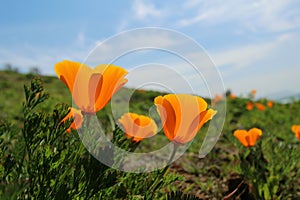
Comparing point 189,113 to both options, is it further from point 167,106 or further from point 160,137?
point 160,137

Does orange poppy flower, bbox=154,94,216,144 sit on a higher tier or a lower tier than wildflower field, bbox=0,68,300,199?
higher

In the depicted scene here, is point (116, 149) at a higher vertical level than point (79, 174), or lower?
higher

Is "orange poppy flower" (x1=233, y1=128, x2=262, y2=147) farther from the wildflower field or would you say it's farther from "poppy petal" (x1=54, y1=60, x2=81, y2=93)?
"poppy petal" (x1=54, y1=60, x2=81, y2=93)

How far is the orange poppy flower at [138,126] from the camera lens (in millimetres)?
1595

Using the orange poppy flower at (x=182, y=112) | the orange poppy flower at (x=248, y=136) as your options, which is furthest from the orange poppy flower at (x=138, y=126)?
the orange poppy flower at (x=248, y=136)

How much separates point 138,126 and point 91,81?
0.41m

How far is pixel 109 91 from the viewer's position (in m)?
1.29

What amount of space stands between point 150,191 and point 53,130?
46 cm

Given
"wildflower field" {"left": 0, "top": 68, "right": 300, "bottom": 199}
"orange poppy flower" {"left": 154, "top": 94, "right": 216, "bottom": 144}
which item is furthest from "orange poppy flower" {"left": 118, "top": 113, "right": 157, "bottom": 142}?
"orange poppy flower" {"left": 154, "top": 94, "right": 216, "bottom": 144}

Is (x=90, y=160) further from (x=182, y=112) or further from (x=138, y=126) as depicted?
(x=182, y=112)

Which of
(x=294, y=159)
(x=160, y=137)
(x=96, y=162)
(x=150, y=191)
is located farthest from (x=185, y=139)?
(x=160, y=137)

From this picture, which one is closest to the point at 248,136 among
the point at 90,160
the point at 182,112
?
the point at 182,112

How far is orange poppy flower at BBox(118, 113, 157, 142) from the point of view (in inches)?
62.8

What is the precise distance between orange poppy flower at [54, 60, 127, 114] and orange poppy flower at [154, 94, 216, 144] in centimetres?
18
